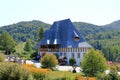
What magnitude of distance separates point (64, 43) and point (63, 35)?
287 cm

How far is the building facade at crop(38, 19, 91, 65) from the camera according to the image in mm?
71250

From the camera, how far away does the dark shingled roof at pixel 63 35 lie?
72.7 meters

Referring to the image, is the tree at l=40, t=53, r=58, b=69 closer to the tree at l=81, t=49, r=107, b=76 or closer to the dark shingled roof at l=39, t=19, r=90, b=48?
the tree at l=81, t=49, r=107, b=76

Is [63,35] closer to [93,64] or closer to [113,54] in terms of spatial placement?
[93,64]

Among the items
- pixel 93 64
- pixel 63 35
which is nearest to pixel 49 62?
pixel 93 64

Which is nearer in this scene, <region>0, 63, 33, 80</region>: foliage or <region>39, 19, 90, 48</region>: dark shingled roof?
<region>0, 63, 33, 80</region>: foliage

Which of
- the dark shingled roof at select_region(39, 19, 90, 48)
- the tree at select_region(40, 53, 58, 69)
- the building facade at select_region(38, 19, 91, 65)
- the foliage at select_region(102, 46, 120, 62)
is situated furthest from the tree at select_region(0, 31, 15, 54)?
the foliage at select_region(102, 46, 120, 62)

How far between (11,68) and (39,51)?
2159 inches

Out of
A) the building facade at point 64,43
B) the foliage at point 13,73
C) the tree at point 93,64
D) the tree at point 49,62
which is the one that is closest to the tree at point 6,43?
the building facade at point 64,43

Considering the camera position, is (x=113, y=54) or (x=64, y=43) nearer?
(x=64, y=43)

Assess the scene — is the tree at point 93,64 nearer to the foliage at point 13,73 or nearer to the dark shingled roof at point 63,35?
the foliage at point 13,73

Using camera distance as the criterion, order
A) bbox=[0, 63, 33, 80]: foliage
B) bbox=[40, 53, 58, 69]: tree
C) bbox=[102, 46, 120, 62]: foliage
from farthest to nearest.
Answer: bbox=[102, 46, 120, 62]: foliage
bbox=[40, 53, 58, 69]: tree
bbox=[0, 63, 33, 80]: foliage

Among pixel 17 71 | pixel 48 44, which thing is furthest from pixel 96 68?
pixel 48 44

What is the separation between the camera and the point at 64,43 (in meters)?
73.1
